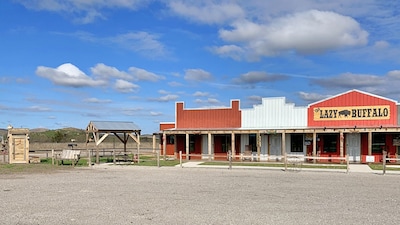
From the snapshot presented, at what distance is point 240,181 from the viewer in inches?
640

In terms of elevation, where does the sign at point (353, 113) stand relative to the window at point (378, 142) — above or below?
above

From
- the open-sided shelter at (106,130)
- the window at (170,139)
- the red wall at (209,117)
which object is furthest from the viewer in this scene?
the window at (170,139)

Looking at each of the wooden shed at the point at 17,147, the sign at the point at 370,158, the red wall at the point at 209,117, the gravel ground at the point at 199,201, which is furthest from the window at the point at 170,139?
the gravel ground at the point at 199,201

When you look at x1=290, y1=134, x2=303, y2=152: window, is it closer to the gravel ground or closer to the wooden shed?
the gravel ground

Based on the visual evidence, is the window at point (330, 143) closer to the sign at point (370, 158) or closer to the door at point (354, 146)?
the door at point (354, 146)

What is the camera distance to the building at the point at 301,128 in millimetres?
26781

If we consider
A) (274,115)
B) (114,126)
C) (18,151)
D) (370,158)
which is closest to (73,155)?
(114,126)

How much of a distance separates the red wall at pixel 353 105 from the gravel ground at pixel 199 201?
Answer: 36.7 feet

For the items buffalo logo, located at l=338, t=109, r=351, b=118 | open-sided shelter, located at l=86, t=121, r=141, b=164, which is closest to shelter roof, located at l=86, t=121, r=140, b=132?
open-sided shelter, located at l=86, t=121, r=141, b=164

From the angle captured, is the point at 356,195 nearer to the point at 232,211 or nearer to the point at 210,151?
the point at 232,211

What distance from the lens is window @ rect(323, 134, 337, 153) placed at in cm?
2816

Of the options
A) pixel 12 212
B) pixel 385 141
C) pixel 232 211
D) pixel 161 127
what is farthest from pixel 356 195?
pixel 161 127

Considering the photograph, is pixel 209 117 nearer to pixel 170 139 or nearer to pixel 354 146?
pixel 170 139

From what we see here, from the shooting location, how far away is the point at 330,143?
28.3m
